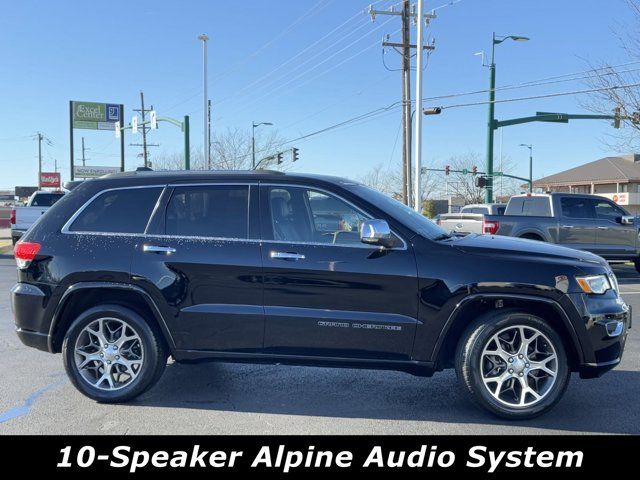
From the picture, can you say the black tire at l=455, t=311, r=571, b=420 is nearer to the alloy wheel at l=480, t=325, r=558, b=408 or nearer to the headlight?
the alloy wheel at l=480, t=325, r=558, b=408

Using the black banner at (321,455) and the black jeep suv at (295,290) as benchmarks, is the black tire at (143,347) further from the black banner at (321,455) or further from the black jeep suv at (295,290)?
the black banner at (321,455)

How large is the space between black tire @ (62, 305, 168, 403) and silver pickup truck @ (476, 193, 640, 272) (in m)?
9.56

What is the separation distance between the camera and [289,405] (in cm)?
496

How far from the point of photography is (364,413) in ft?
15.6

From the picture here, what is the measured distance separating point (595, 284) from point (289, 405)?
2565 mm

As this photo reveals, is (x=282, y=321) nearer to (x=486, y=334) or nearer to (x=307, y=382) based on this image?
(x=307, y=382)

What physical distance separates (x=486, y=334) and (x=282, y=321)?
5.05 ft

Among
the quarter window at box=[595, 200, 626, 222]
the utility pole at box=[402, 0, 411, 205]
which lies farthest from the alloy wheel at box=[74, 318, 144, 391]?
the utility pole at box=[402, 0, 411, 205]

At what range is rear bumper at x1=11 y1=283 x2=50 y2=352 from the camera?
4.99m

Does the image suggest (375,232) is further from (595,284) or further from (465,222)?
(465,222)

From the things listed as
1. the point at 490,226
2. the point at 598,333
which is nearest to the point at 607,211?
the point at 490,226

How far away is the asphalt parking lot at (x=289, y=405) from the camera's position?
14.6ft

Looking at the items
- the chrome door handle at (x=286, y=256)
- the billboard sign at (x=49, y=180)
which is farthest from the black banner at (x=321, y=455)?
the billboard sign at (x=49, y=180)

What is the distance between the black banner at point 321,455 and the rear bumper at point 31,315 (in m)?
0.98
